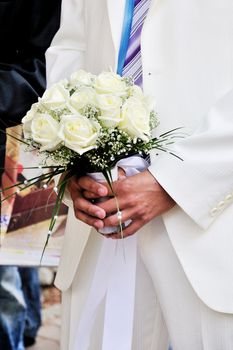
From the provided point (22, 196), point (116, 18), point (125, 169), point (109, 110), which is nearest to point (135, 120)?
point (109, 110)

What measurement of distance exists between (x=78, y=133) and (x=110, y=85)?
0.15 meters

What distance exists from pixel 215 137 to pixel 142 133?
17 cm

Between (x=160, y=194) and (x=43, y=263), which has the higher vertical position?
(x=160, y=194)

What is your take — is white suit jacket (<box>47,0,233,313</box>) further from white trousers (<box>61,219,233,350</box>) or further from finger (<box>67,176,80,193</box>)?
finger (<box>67,176,80,193</box>)

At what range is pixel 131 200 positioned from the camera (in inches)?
64.9

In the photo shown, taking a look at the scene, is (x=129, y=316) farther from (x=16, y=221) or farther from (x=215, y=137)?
(x=16, y=221)

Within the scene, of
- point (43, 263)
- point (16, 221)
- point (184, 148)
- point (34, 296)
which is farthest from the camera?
point (34, 296)

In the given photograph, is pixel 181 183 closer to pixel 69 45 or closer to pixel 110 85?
pixel 110 85

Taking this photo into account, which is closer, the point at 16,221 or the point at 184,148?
the point at 184,148

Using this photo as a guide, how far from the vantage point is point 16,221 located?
291 cm

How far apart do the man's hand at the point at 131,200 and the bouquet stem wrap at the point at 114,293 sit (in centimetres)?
15

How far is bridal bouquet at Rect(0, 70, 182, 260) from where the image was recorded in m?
1.54

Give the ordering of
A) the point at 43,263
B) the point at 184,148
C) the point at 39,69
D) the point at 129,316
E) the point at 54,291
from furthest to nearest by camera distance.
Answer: the point at 54,291 → the point at 43,263 → the point at 39,69 → the point at 129,316 → the point at 184,148

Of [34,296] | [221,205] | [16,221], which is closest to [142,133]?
[221,205]
